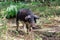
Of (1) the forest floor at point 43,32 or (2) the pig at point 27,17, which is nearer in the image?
(1) the forest floor at point 43,32

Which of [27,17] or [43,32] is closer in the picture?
[27,17]

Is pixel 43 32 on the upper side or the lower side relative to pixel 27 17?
lower

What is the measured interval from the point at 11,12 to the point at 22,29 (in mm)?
1308

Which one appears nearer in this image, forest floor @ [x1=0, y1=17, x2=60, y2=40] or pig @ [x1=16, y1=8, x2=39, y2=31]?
forest floor @ [x1=0, y1=17, x2=60, y2=40]

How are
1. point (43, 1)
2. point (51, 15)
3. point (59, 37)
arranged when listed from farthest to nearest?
point (43, 1) < point (51, 15) < point (59, 37)

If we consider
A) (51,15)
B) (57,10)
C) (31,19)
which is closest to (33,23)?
(31,19)

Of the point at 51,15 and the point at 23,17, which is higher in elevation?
the point at 23,17

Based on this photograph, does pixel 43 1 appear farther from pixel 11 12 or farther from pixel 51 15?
pixel 11 12

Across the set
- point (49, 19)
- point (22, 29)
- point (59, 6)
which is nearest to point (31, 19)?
point (22, 29)

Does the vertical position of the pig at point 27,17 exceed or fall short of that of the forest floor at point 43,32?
it exceeds it

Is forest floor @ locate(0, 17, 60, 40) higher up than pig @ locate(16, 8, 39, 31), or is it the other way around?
pig @ locate(16, 8, 39, 31)

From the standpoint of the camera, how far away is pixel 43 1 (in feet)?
46.3

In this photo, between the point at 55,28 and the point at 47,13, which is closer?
the point at 55,28

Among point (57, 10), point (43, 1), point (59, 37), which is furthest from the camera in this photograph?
point (43, 1)
